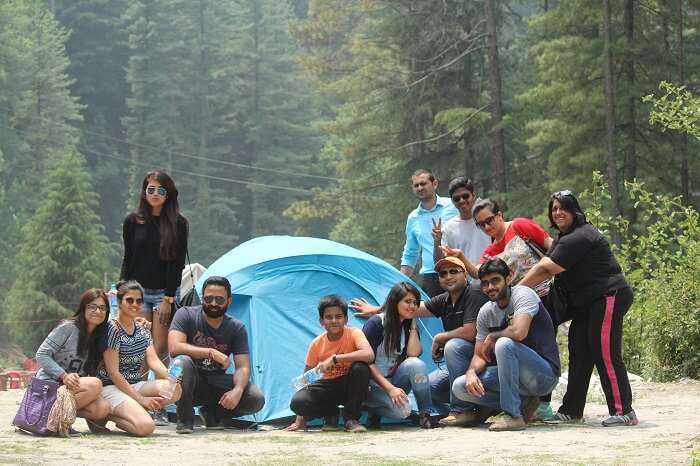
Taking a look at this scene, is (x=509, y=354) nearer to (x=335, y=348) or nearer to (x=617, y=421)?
(x=617, y=421)

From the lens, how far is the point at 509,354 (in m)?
8.38

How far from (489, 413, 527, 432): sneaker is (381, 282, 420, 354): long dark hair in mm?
1050

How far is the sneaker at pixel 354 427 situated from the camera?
28.7 ft

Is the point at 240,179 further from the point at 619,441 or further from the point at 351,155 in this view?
the point at 619,441

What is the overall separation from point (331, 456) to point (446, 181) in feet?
82.2

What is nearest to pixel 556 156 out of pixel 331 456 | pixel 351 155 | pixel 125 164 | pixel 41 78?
pixel 351 155

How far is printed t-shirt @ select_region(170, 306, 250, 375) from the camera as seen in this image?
8945 mm

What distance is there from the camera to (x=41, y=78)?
59.0 m

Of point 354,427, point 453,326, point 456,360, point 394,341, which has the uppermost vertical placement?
point 453,326

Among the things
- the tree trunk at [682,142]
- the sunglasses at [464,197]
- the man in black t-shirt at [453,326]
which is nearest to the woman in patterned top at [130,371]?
the man in black t-shirt at [453,326]

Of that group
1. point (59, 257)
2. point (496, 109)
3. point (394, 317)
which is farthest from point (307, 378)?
point (59, 257)

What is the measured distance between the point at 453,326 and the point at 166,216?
234cm

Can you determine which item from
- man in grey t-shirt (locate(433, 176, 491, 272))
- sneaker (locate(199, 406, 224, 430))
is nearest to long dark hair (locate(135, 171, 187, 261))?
sneaker (locate(199, 406, 224, 430))

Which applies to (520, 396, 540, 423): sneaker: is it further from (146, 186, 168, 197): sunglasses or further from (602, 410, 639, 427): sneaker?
(146, 186, 168, 197): sunglasses
